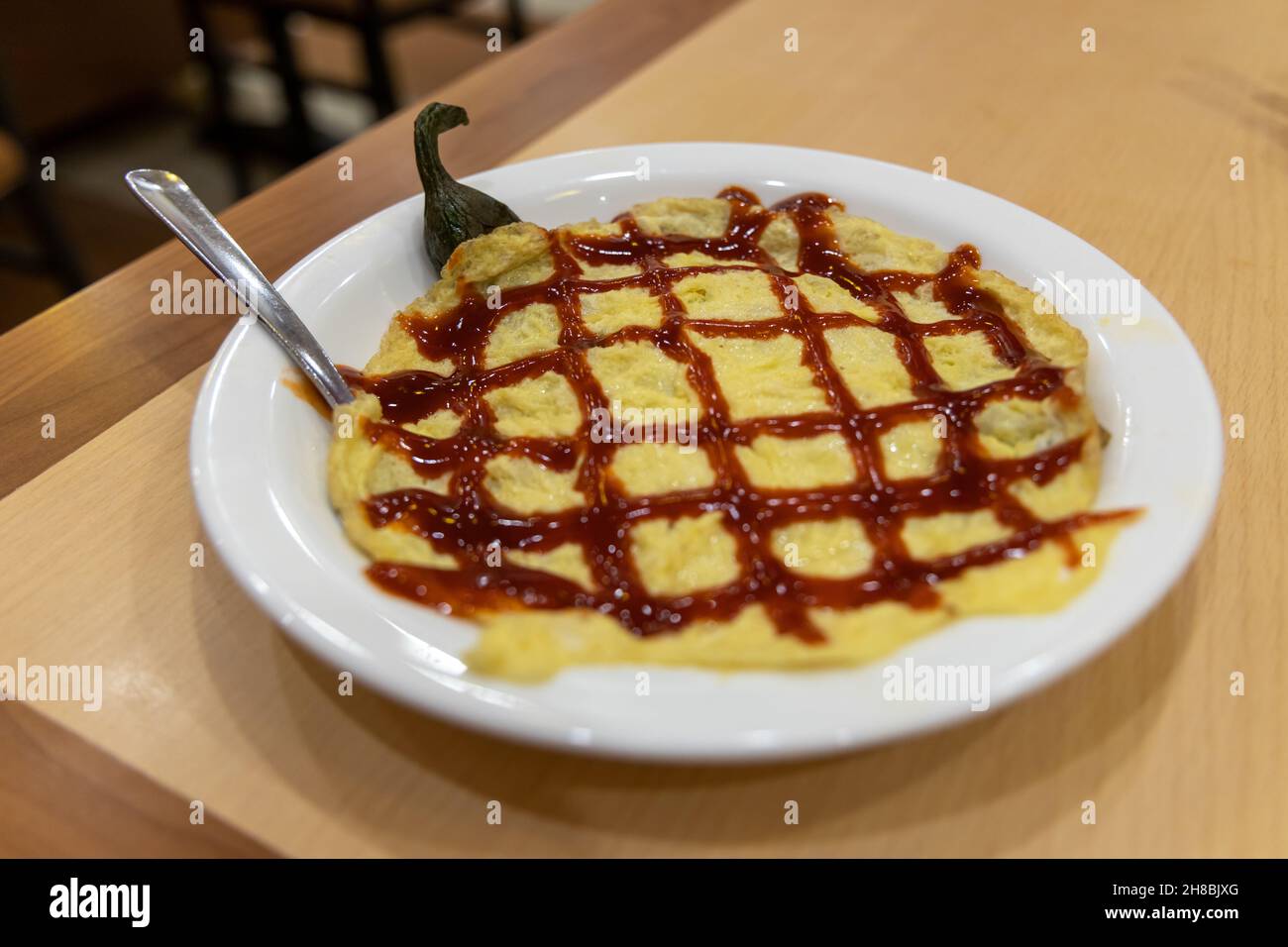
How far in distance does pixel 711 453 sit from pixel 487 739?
1.86ft

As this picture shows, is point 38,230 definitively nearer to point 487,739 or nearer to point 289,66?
point 289,66

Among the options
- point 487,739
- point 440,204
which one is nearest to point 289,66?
point 440,204

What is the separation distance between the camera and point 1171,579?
130cm

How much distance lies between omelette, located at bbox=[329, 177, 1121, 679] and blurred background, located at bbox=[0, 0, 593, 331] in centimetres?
331

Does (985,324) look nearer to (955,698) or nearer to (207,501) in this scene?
(955,698)

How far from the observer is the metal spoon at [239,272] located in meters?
1.75

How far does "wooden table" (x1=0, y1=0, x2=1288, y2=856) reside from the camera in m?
1.34

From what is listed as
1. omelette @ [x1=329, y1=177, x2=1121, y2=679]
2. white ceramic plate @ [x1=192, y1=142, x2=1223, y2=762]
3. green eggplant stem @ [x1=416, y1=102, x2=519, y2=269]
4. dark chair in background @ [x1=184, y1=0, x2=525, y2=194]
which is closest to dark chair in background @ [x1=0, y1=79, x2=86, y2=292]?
dark chair in background @ [x1=184, y1=0, x2=525, y2=194]

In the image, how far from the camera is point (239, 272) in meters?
1.83

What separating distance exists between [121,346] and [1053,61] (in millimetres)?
2876

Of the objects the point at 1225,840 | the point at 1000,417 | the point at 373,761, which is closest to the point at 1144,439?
the point at 1000,417

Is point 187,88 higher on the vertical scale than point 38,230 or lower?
higher

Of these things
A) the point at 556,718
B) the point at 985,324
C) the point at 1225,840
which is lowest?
the point at 1225,840

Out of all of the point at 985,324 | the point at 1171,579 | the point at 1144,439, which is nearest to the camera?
the point at 1171,579
